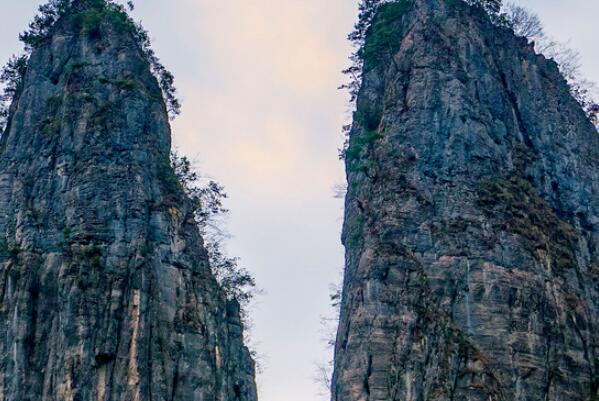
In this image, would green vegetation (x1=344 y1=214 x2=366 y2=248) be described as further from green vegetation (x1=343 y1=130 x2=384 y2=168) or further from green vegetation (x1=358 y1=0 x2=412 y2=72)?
green vegetation (x1=358 y1=0 x2=412 y2=72)

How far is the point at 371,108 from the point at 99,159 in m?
15.0

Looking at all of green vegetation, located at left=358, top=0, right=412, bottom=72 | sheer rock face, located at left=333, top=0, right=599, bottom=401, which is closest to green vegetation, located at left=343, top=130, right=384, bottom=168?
sheer rock face, located at left=333, top=0, right=599, bottom=401

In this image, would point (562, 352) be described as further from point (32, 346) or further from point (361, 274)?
point (32, 346)

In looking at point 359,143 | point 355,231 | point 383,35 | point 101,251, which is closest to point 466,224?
point 355,231

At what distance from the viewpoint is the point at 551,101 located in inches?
2477

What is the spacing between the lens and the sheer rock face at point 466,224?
48656 millimetres

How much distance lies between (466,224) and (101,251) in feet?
54.2

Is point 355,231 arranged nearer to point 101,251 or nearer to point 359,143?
point 359,143

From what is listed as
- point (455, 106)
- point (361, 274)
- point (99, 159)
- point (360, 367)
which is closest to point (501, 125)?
point (455, 106)

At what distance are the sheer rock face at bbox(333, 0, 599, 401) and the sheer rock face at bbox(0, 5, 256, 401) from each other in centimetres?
675

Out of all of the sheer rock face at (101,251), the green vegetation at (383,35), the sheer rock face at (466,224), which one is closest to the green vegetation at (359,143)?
the sheer rock face at (466,224)

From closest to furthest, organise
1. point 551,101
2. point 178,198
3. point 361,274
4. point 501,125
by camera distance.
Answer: point 361,274 → point 178,198 → point 501,125 → point 551,101

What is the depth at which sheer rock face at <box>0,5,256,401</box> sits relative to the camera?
46.8 m

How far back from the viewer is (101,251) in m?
49.8
